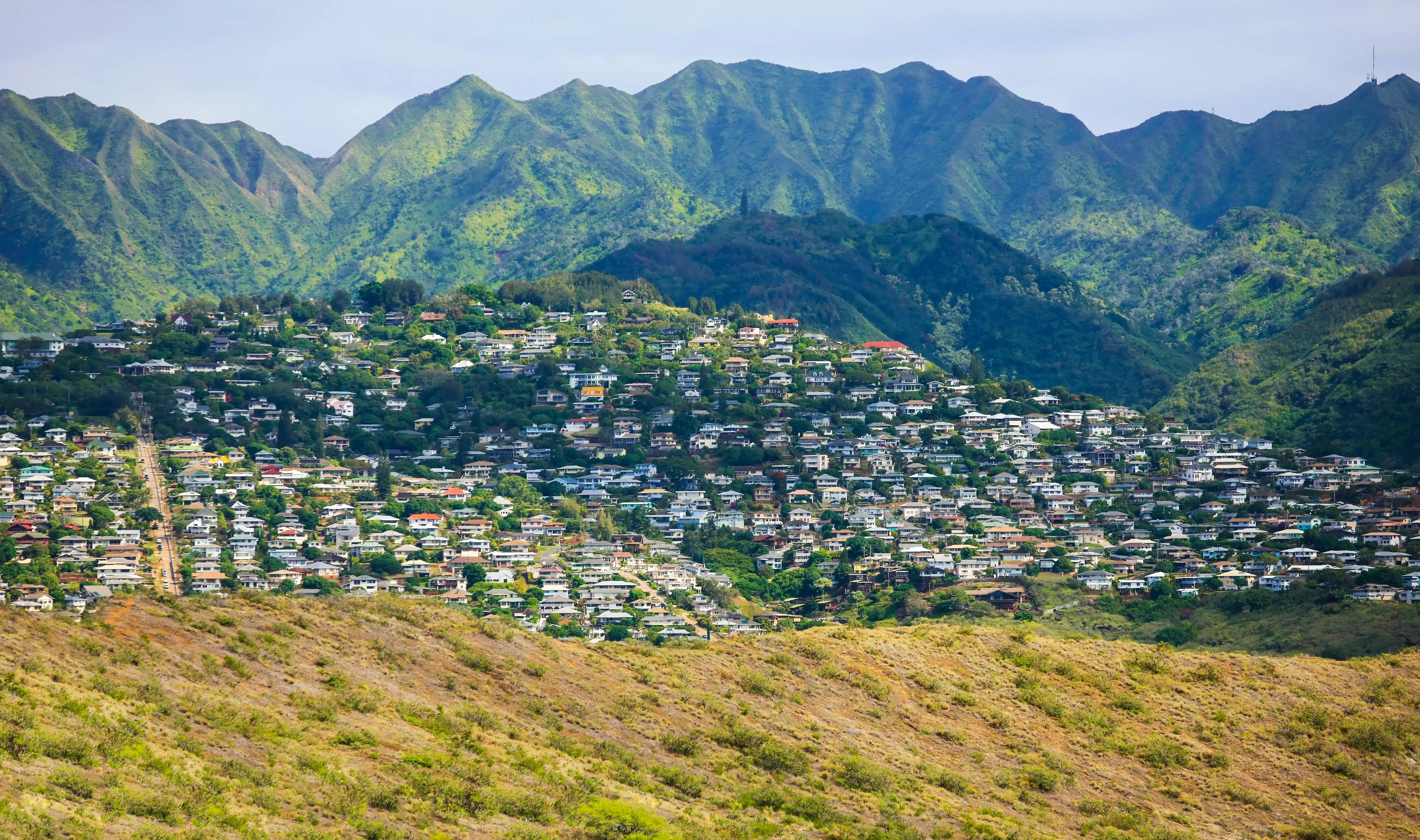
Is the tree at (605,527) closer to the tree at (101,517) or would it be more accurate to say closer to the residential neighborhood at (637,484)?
the residential neighborhood at (637,484)

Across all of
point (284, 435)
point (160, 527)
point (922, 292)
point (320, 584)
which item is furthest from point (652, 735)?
point (922, 292)

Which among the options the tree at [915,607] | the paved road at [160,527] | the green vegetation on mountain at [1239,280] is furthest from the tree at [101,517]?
the green vegetation on mountain at [1239,280]

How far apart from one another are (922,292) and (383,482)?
9554 cm

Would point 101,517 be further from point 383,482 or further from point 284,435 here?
point 284,435

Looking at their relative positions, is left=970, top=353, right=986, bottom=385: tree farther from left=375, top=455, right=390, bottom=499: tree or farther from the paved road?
the paved road

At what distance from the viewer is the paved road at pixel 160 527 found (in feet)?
206

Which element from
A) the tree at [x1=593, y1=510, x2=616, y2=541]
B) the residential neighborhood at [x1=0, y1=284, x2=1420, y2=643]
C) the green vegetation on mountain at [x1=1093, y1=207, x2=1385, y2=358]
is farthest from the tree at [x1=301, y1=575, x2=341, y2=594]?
the green vegetation on mountain at [x1=1093, y1=207, x2=1385, y2=358]

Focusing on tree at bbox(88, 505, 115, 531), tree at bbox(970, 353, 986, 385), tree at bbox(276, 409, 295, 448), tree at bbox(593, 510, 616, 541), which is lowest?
tree at bbox(593, 510, 616, 541)

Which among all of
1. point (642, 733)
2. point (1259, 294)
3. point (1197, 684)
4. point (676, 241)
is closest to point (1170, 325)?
point (1259, 294)

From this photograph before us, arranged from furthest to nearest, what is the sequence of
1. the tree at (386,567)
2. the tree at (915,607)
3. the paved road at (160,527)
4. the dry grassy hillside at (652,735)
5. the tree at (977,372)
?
the tree at (977,372) < the tree at (386,567) < the tree at (915,607) < the paved road at (160,527) < the dry grassy hillside at (652,735)

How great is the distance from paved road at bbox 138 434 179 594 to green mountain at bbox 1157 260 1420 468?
6542cm

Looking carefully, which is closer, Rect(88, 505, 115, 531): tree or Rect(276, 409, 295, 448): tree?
Rect(88, 505, 115, 531): tree

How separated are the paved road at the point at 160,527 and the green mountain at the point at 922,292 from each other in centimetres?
7226

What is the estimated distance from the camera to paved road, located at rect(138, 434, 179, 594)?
206ft
